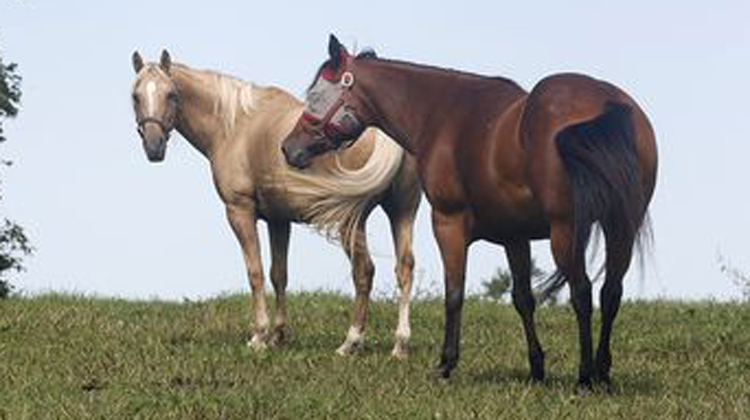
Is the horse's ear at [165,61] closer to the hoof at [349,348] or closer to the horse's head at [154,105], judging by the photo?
the horse's head at [154,105]

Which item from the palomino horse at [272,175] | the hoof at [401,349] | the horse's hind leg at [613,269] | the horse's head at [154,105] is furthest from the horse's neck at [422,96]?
the horse's head at [154,105]

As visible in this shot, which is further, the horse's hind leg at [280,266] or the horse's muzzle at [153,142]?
the horse's hind leg at [280,266]

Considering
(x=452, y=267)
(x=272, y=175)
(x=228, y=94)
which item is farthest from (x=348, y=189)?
(x=452, y=267)

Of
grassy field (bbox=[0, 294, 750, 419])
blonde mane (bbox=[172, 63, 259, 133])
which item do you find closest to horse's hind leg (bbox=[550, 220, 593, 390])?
grassy field (bbox=[0, 294, 750, 419])

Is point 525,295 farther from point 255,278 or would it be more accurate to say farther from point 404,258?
point 255,278

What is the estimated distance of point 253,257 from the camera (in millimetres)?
13602

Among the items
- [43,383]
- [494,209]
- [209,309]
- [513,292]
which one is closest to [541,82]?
[494,209]

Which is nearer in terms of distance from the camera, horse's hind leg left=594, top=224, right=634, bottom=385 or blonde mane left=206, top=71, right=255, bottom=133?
horse's hind leg left=594, top=224, right=634, bottom=385

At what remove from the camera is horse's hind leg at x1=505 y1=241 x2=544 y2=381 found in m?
10.5

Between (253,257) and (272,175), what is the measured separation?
2.96 feet

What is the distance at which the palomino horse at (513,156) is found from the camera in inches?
358

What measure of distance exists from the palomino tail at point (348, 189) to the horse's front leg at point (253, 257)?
79cm

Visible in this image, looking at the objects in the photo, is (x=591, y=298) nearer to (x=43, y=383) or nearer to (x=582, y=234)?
(x=582, y=234)

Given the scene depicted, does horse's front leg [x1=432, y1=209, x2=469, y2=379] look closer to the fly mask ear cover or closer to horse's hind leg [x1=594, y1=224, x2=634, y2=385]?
Answer: horse's hind leg [x1=594, y1=224, x2=634, y2=385]
